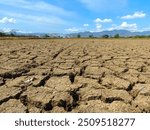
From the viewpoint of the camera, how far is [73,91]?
3590mm

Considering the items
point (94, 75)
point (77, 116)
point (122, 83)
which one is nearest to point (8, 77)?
point (94, 75)

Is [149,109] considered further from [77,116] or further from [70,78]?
[70,78]

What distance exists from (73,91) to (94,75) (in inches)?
36.0

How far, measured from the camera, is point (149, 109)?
2.99 m

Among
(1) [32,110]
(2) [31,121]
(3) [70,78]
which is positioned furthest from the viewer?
(3) [70,78]

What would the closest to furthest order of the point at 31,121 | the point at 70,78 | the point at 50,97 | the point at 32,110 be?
the point at 31,121
the point at 32,110
the point at 50,97
the point at 70,78

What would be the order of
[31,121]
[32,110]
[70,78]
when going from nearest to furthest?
[31,121], [32,110], [70,78]

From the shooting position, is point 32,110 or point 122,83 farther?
point 122,83

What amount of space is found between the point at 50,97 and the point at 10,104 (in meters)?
0.43

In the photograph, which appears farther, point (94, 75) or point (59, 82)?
point (94, 75)

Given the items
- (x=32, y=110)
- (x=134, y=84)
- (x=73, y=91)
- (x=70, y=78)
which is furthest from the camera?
(x=70, y=78)

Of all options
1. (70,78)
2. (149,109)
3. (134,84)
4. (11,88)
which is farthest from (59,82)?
(149,109)

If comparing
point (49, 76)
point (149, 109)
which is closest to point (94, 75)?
point (49, 76)

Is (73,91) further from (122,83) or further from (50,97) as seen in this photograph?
(122,83)
